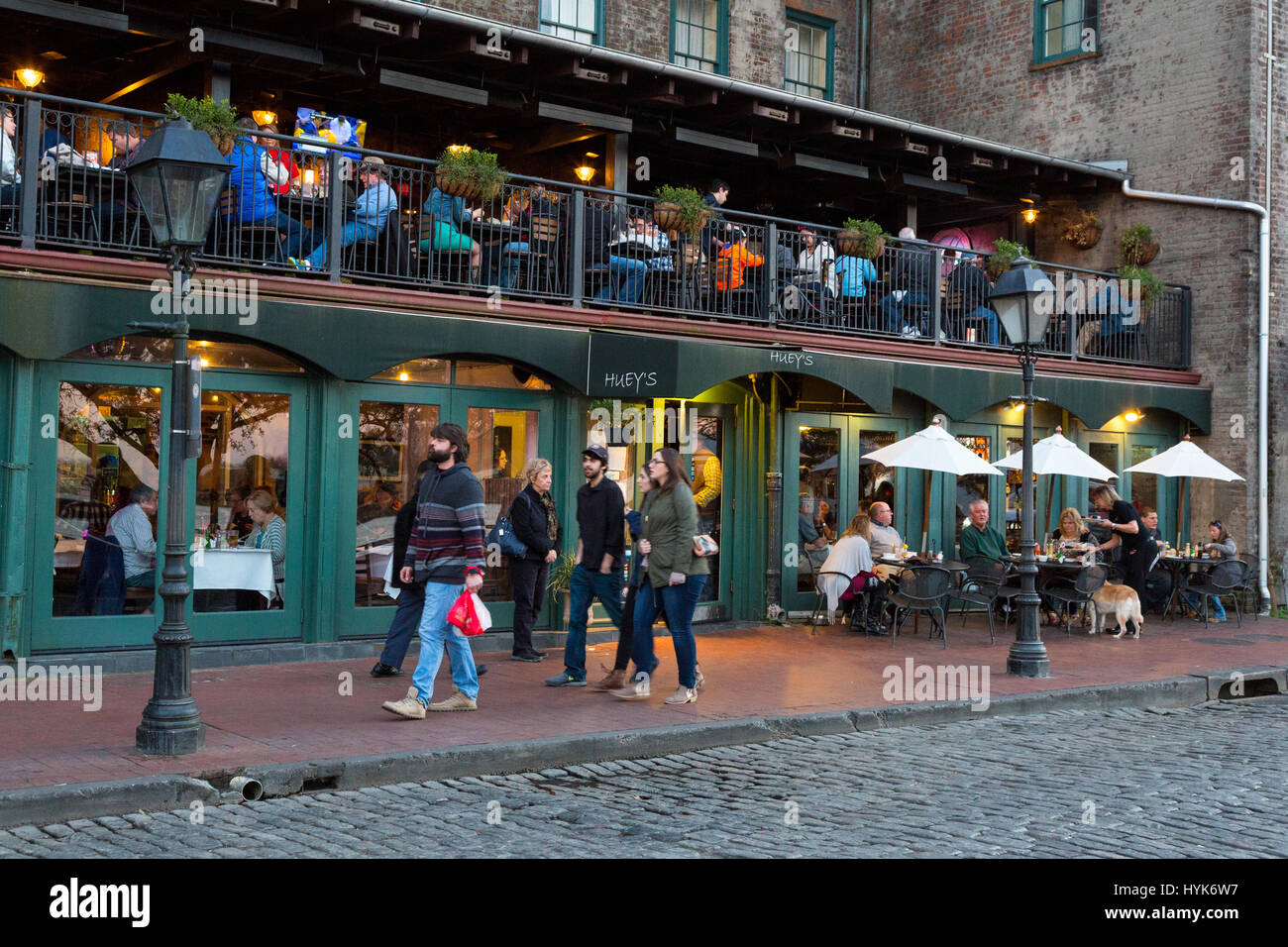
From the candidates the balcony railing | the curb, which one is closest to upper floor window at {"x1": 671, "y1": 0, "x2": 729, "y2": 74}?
the balcony railing

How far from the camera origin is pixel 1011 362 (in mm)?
17578

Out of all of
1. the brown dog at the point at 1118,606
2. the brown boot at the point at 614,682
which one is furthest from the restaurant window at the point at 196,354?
the brown dog at the point at 1118,606

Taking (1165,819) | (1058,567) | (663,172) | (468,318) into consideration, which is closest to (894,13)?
(663,172)

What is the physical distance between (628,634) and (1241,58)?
13652 millimetres

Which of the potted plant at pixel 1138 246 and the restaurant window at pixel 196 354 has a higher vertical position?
the potted plant at pixel 1138 246

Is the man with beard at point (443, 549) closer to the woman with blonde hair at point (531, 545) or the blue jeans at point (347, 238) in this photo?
the woman with blonde hair at point (531, 545)

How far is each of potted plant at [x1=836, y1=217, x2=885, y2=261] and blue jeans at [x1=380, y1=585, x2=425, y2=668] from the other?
756cm

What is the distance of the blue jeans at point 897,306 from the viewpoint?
53.7ft

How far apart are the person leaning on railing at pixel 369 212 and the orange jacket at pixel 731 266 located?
4.11 metres

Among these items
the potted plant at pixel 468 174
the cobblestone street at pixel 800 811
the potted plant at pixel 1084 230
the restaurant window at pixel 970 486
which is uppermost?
the potted plant at pixel 1084 230

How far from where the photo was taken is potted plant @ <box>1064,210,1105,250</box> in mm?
20094

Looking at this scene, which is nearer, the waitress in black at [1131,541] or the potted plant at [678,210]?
the potted plant at [678,210]

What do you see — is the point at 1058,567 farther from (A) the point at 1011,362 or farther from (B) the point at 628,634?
(B) the point at 628,634

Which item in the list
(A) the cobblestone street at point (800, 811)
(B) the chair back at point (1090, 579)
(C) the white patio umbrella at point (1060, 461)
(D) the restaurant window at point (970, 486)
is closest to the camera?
(A) the cobblestone street at point (800, 811)
